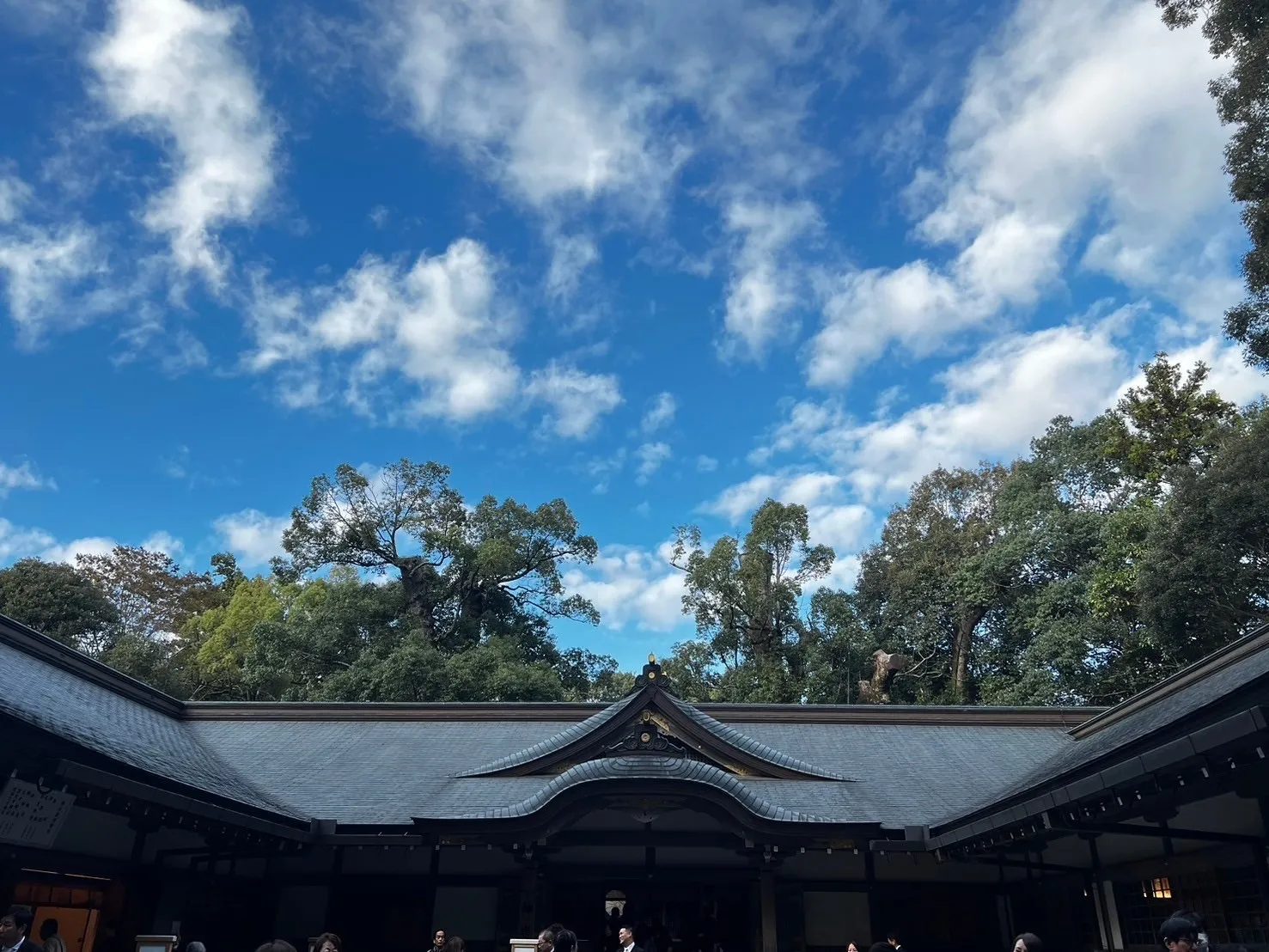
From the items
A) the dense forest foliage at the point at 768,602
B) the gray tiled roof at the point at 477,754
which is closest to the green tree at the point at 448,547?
the dense forest foliage at the point at 768,602

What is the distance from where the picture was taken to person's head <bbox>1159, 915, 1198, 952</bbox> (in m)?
4.35

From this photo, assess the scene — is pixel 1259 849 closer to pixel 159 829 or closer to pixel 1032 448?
pixel 159 829

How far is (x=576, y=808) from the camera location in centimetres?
1045

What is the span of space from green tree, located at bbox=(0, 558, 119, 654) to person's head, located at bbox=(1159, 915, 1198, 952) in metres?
35.0

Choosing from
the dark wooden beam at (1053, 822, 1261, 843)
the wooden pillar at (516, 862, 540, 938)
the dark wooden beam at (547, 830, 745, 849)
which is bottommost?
the wooden pillar at (516, 862, 540, 938)

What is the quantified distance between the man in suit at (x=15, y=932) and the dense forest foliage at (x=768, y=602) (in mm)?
23391

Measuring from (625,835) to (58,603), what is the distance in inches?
1141

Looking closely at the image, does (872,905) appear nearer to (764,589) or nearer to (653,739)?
(653,739)

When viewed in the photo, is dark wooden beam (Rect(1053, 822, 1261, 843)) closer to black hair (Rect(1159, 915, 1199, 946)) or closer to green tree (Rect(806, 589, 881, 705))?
black hair (Rect(1159, 915, 1199, 946))

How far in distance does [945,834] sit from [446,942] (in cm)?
605

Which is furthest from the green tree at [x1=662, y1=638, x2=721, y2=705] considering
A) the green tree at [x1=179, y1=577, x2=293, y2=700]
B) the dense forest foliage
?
the green tree at [x1=179, y1=577, x2=293, y2=700]

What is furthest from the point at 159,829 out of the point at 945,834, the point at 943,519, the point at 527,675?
the point at 943,519

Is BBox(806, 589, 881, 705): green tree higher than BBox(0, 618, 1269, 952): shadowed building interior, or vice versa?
BBox(806, 589, 881, 705): green tree

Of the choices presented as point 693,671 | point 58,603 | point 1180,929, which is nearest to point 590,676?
point 693,671
